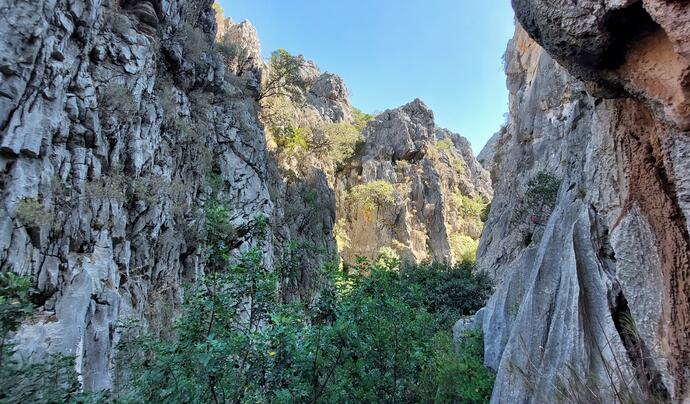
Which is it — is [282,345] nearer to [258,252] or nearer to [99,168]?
[258,252]

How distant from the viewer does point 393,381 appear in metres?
4.83

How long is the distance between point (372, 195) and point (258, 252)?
Result: 2667 cm

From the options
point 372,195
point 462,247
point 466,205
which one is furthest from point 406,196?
point 466,205

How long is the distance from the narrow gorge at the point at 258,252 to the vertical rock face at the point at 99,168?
48 mm

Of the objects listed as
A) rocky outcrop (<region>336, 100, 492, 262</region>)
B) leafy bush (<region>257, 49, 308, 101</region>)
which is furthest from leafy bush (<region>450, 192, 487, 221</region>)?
leafy bush (<region>257, 49, 308, 101</region>)

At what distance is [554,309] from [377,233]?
2521cm

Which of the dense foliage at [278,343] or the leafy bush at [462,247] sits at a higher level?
the leafy bush at [462,247]

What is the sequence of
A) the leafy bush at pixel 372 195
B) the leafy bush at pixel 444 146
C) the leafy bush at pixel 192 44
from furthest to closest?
the leafy bush at pixel 444 146, the leafy bush at pixel 372 195, the leafy bush at pixel 192 44

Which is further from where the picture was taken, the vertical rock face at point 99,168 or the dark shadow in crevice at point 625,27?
the vertical rock face at point 99,168

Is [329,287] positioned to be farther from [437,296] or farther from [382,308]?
[437,296]

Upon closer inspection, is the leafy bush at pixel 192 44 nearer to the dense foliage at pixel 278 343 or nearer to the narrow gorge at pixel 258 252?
the narrow gorge at pixel 258 252

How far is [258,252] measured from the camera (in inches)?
157

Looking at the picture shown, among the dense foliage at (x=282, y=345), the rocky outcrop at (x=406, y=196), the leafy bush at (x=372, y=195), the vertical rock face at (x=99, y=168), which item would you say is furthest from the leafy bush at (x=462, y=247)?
the dense foliage at (x=282, y=345)

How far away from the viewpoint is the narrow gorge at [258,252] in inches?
114
